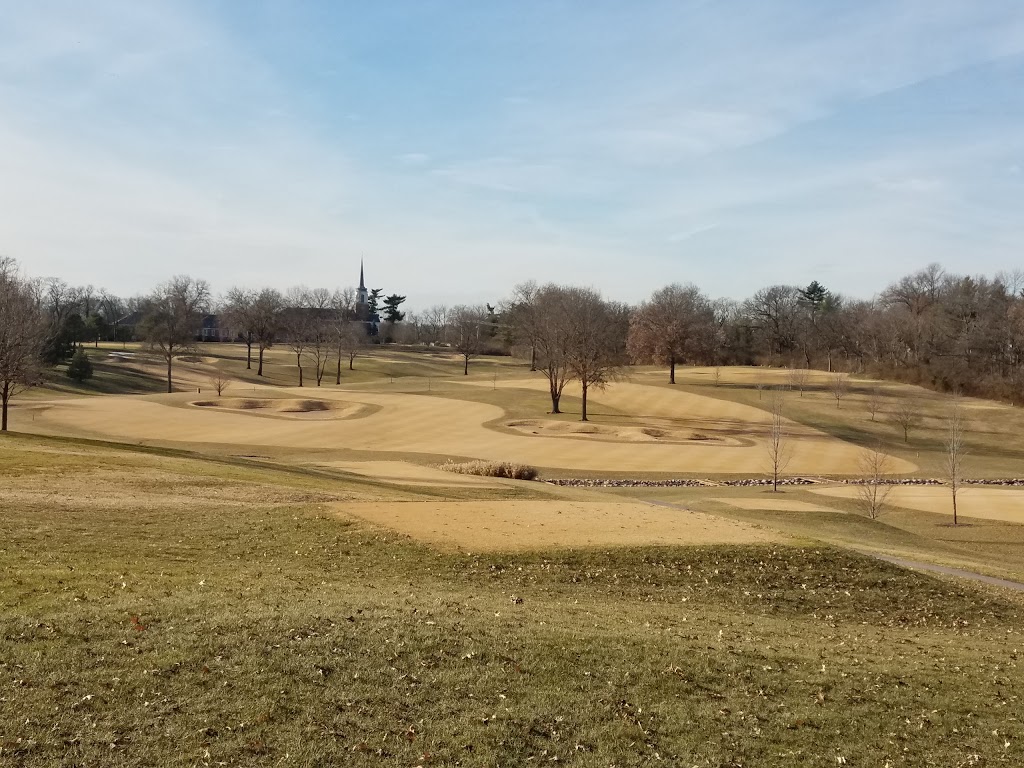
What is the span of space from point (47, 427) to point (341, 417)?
64.9 ft

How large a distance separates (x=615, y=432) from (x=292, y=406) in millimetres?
26774

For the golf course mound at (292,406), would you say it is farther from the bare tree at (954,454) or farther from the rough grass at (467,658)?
the rough grass at (467,658)

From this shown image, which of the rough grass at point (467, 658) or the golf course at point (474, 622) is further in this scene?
the golf course at point (474, 622)

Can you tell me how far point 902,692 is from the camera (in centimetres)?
1149

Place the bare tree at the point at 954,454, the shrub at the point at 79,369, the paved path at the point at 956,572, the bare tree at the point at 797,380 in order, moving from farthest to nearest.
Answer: the bare tree at the point at 797,380, the shrub at the point at 79,369, the bare tree at the point at 954,454, the paved path at the point at 956,572

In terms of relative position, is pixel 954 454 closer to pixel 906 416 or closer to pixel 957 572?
pixel 957 572

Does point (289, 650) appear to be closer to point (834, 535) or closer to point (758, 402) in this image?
point (834, 535)

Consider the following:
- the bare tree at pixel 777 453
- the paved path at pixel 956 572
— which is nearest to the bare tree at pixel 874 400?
the bare tree at pixel 777 453

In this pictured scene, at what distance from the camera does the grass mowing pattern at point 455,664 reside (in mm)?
8727

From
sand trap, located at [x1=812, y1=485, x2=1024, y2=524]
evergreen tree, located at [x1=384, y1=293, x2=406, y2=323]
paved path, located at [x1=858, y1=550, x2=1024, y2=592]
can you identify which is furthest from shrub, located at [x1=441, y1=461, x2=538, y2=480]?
evergreen tree, located at [x1=384, y1=293, x2=406, y2=323]

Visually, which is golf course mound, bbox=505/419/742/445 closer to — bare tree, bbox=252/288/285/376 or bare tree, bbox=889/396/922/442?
bare tree, bbox=889/396/922/442

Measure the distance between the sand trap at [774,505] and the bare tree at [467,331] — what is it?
77.0 meters

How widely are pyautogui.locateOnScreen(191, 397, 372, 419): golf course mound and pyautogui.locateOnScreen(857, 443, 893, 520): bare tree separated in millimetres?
36291

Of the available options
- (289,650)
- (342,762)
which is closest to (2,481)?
(289,650)
